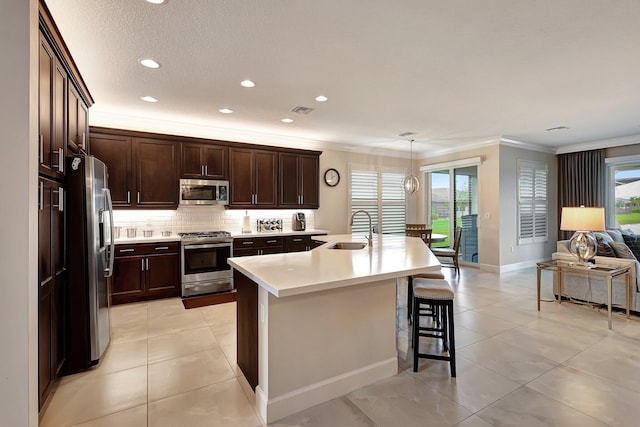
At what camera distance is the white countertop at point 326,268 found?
5.56 feet

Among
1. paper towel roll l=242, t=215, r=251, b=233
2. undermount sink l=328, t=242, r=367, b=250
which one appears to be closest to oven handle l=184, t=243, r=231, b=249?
paper towel roll l=242, t=215, r=251, b=233

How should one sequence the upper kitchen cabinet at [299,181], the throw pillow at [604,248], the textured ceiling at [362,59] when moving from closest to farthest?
the textured ceiling at [362,59] → the throw pillow at [604,248] → the upper kitchen cabinet at [299,181]

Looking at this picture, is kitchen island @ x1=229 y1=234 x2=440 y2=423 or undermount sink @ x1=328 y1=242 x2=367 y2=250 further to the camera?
undermount sink @ x1=328 y1=242 x2=367 y2=250

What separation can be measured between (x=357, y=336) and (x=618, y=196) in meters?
7.02

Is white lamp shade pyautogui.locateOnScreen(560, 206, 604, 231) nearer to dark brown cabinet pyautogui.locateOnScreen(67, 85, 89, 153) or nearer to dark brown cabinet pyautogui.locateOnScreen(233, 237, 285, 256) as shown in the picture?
dark brown cabinet pyautogui.locateOnScreen(233, 237, 285, 256)

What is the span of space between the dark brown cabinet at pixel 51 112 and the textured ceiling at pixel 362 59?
0.34 metres

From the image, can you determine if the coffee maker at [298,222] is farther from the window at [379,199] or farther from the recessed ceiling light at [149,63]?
the recessed ceiling light at [149,63]

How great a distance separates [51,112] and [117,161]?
2.31 metres

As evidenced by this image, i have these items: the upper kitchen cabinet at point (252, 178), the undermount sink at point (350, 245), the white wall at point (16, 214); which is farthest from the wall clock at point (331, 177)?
the white wall at point (16, 214)

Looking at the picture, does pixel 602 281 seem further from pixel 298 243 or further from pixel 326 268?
pixel 298 243

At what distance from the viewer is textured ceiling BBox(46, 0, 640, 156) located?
211cm

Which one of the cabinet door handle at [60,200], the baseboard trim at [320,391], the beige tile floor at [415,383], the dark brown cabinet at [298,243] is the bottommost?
the beige tile floor at [415,383]

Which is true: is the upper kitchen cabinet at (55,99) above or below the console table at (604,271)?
above

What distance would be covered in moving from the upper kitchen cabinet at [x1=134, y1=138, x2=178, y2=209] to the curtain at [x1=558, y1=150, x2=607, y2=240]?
26.4 ft
